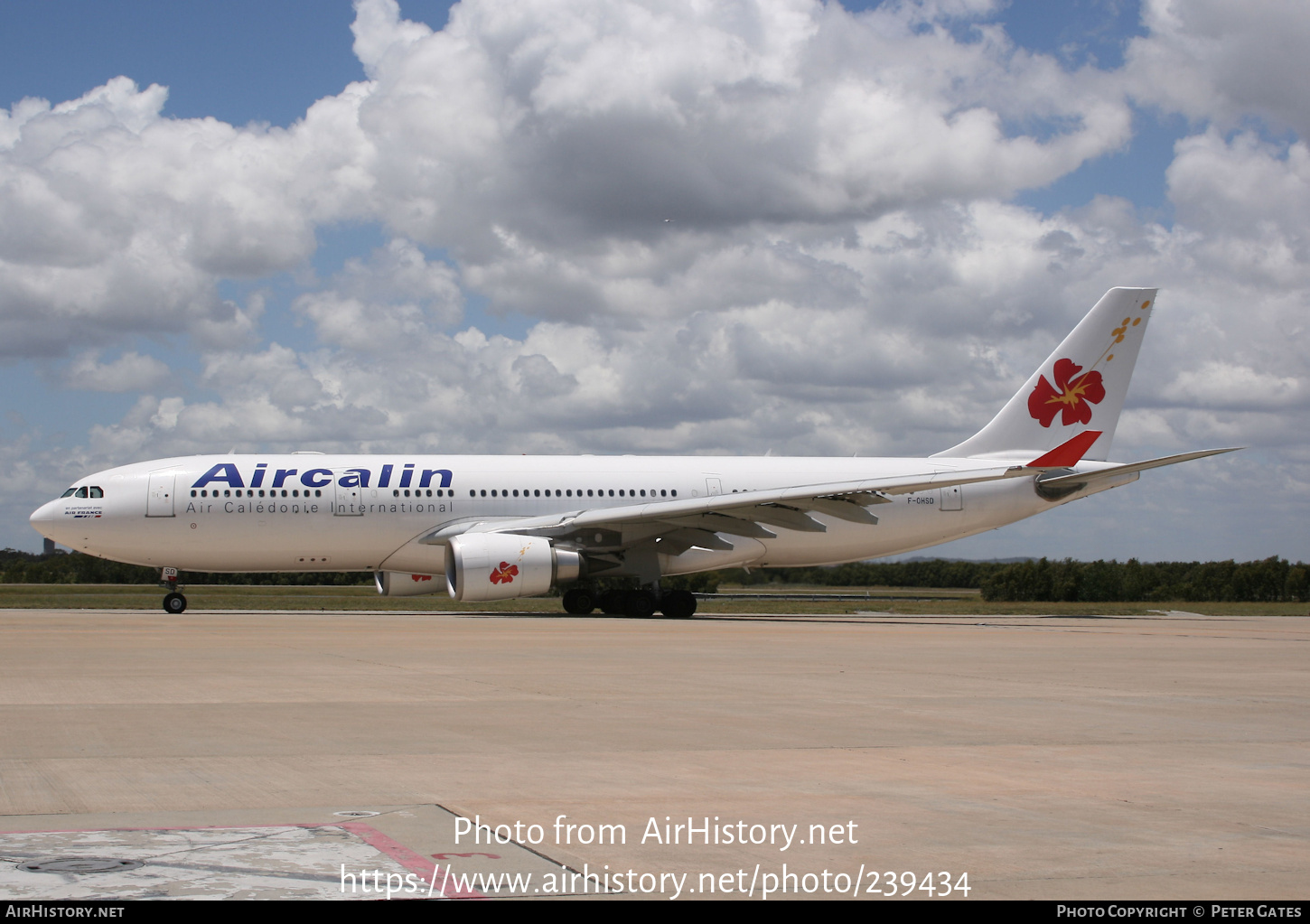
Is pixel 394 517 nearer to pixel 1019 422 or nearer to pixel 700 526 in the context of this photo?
pixel 700 526

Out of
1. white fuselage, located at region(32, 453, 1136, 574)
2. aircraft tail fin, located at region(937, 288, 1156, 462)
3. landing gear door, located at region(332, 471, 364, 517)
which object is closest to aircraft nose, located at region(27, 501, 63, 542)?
white fuselage, located at region(32, 453, 1136, 574)

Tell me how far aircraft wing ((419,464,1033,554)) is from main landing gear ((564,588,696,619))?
1102 mm

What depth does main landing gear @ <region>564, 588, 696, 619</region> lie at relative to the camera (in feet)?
87.0

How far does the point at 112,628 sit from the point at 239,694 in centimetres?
1110

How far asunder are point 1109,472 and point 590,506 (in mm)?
11631

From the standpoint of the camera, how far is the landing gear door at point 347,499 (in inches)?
993

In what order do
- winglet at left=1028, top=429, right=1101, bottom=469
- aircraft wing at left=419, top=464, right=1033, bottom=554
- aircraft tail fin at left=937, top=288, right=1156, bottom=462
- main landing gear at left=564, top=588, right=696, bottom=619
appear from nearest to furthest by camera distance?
aircraft wing at left=419, top=464, right=1033, bottom=554, main landing gear at left=564, top=588, right=696, bottom=619, winglet at left=1028, top=429, right=1101, bottom=469, aircraft tail fin at left=937, top=288, right=1156, bottom=462

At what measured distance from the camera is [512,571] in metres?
23.7

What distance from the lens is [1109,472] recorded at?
88.6 feet

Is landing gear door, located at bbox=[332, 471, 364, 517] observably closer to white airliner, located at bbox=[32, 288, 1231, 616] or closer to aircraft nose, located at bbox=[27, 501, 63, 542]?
white airliner, located at bbox=[32, 288, 1231, 616]

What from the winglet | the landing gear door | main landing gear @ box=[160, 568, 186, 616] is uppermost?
the winglet

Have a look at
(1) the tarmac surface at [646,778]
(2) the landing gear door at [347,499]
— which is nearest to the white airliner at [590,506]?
(2) the landing gear door at [347,499]

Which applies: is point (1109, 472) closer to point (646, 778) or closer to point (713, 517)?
point (713, 517)
